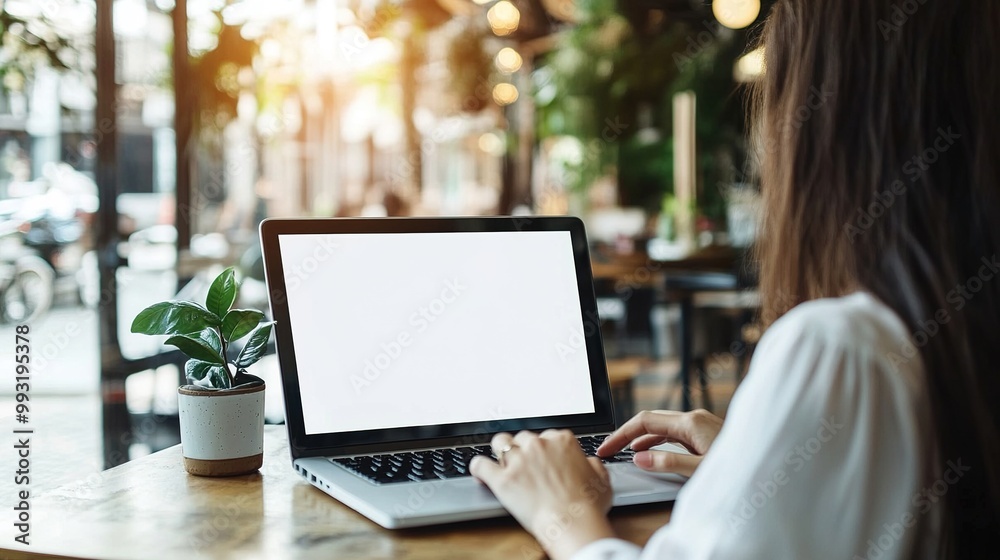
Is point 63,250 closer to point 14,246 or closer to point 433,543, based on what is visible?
point 14,246

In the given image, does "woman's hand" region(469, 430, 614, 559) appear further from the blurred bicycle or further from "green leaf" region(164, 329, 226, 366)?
the blurred bicycle

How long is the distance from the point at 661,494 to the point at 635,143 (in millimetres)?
7943

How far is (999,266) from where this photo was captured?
0.79 m

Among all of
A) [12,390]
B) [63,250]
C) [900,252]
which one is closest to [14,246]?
[63,250]

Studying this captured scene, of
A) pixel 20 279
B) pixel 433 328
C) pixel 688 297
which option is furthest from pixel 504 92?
pixel 433 328

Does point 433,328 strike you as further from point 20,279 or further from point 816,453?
point 20,279

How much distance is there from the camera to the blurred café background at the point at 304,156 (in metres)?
2.96

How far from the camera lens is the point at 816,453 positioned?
675 mm

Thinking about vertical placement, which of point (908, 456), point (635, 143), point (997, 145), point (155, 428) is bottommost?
point (155, 428)

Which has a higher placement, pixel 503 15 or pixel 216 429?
pixel 503 15

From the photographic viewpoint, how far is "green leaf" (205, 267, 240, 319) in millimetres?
1090

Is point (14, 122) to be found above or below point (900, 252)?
above

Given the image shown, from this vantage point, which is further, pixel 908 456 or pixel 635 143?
pixel 635 143

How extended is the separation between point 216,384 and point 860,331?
0.74m
